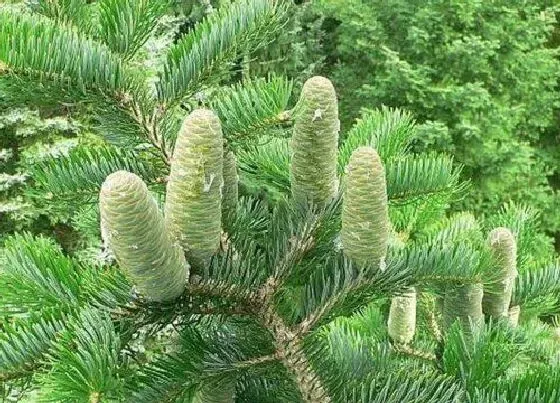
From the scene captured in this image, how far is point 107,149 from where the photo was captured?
74 cm

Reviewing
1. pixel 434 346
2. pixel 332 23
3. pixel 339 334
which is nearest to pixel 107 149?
pixel 339 334

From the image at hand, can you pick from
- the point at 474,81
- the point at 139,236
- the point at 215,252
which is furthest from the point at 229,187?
the point at 474,81

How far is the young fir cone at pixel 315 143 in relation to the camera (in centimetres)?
61

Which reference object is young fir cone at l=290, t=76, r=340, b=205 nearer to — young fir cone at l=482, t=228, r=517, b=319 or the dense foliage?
young fir cone at l=482, t=228, r=517, b=319

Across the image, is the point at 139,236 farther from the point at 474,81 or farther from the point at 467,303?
the point at 474,81

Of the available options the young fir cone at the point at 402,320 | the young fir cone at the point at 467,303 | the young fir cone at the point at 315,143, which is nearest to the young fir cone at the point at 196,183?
the young fir cone at the point at 315,143

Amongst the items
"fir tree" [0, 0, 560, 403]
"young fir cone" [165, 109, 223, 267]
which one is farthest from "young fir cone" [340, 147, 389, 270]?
"young fir cone" [165, 109, 223, 267]

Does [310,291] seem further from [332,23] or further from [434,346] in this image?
[332,23]

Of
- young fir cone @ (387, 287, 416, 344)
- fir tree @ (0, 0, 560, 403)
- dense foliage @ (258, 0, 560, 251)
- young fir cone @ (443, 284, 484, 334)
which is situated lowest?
dense foliage @ (258, 0, 560, 251)

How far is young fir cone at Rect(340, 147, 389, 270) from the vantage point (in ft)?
1.87

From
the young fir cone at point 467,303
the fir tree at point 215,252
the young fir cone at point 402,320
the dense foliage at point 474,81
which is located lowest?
the dense foliage at point 474,81

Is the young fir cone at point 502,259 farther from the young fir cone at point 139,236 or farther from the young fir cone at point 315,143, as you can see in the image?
the young fir cone at point 139,236

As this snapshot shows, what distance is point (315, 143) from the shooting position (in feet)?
2.05

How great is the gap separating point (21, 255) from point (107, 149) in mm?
203
